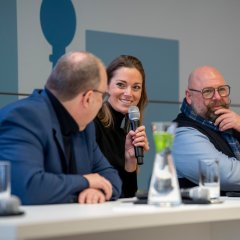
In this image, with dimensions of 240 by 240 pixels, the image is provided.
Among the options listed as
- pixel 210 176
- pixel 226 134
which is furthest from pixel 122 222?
pixel 226 134

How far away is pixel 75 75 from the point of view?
6.92 feet

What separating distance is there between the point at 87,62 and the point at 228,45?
2818 mm

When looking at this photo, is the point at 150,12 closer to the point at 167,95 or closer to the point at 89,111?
the point at 167,95

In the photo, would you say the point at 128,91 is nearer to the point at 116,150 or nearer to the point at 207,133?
the point at 116,150

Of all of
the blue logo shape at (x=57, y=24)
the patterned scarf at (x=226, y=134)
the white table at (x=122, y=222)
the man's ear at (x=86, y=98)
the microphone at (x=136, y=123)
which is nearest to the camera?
the white table at (x=122, y=222)

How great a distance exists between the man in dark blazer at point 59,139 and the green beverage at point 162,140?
1.26ft

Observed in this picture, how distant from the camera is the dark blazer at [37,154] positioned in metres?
1.91

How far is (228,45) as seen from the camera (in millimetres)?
4727

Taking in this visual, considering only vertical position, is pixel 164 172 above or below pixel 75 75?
below

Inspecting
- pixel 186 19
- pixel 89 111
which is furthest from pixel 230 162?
pixel 186 19

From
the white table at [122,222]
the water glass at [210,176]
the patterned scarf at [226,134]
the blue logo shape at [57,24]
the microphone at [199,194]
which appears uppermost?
the blue logo shape at [57,24]

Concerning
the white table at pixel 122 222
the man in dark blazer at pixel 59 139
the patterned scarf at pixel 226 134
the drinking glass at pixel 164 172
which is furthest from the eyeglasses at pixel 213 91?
the drinking glass at pixel 164 172

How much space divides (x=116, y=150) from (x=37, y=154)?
3.45 ft

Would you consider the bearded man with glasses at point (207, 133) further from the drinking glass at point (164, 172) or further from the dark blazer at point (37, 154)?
the drinking glass at point (164, 172)
